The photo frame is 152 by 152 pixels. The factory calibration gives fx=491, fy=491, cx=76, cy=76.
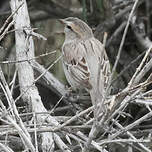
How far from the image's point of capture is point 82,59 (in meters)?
4.97

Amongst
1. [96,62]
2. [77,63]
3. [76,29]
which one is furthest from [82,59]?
[76,29]

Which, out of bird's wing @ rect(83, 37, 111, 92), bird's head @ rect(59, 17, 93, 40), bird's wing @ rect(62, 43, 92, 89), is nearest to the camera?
bird's wing @ rect(83, 37, 111, 92)

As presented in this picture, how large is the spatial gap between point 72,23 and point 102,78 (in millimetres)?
944

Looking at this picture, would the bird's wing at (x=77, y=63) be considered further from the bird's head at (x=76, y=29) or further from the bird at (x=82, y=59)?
the bird's head at (x=76, y=29)

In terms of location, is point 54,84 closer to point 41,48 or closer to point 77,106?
point 77,106

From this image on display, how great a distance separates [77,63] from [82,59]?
0.07 m

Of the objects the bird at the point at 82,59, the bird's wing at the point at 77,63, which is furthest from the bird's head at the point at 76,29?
the bird's wing at the point at 77,63

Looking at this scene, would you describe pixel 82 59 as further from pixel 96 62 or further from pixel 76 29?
pixel 76 29

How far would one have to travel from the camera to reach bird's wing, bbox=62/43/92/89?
4.70 m

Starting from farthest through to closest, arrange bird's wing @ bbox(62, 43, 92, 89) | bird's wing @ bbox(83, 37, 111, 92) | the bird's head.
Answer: the bird's head < bird's wing @ bbox(62, 43, 92, 89) < bird's wing @ bbox(83, 37, 111, 92)

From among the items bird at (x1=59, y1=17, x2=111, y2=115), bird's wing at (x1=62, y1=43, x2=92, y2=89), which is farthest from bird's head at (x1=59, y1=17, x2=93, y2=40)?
bird's wing at (x1=62, y1=43, x2=92, y2=89)

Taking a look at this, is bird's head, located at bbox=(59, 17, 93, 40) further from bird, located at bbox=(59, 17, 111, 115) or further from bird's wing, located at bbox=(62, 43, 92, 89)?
bird's wing, located at bbox=(62, 43, 92, 89)

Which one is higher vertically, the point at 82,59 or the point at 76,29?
the point at 76,29

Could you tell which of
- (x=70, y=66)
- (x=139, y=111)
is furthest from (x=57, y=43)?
(x=139, y=111)
